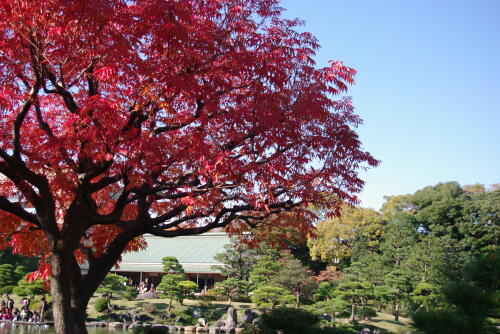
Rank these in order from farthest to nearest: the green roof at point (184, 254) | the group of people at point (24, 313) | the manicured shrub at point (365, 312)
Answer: the green roof at point (184, 254) → the manicured shrub at point (365, 312) → the group of people at point (24, 313)

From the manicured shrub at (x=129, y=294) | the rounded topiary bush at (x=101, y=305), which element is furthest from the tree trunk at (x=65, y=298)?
the manicured shrub at (x=129, y=294)

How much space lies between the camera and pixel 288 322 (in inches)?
313

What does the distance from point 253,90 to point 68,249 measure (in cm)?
365

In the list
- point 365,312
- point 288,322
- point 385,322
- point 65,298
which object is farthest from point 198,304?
point 65,298

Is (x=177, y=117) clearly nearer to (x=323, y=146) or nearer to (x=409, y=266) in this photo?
(x=323, y=146)

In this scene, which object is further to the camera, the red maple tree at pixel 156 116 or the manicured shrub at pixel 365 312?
the manicured shrub at pixel 365 312

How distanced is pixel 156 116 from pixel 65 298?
118 inches

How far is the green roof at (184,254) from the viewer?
2998cm

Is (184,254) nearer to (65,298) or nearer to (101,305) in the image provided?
(101,305)

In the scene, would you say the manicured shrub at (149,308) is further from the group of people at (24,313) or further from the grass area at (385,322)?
the grass area at (385,322)

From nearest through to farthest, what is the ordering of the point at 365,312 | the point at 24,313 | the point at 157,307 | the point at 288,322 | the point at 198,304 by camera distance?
the point at 288,322 → the point at 365,312 → the point at 24,313 → the point at 157,307 → the point at 198,304

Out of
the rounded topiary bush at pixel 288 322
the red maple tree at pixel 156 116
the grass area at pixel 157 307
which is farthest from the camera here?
the grass area at pixel 157 307

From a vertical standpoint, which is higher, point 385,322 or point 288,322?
point 288,322

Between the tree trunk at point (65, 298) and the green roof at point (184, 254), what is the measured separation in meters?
21.8
